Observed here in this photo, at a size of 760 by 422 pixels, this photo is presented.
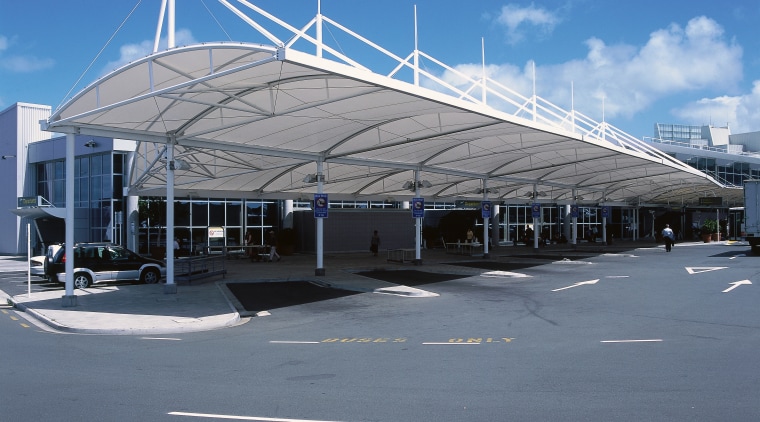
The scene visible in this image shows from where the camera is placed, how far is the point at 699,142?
8256 centimetres

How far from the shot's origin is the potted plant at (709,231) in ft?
175

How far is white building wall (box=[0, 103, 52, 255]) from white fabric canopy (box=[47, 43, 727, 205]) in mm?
18636

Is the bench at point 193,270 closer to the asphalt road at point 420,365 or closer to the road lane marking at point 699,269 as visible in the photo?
the asphalt road at point 420,365

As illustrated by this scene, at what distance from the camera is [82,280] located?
20969mm

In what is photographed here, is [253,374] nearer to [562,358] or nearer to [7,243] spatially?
[562,358]

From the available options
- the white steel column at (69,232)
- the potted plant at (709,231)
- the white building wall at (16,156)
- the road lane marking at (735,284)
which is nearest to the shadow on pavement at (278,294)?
the white steel column at (69,232)

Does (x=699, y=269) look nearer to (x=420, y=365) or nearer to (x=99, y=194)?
(x=420, y=365)

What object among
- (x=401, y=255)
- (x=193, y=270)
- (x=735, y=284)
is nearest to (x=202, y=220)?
(x=401, y=255)

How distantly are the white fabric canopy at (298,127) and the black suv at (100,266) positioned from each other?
3.77 m

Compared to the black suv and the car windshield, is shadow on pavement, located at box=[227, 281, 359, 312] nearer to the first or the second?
the black suv

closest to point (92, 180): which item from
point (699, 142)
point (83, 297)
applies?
point (83, 297)

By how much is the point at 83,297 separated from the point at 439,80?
465 inches

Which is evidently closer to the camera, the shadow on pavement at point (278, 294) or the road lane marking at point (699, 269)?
the shadow on pavement at point (278, 294)

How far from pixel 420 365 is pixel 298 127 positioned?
11906 mm
